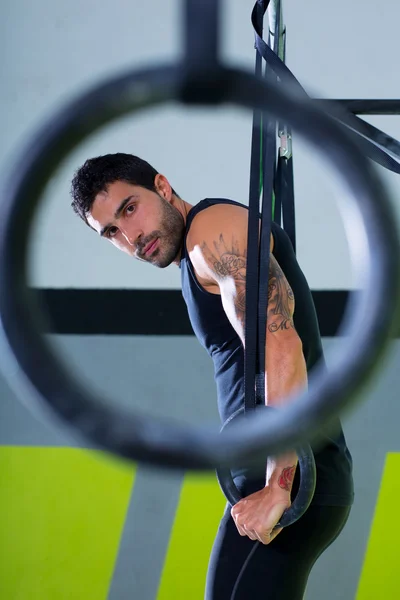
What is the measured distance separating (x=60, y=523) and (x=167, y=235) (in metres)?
1.25

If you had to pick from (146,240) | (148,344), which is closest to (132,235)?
(146,240)

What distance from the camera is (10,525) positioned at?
2.19m

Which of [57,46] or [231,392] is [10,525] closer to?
[231,392]

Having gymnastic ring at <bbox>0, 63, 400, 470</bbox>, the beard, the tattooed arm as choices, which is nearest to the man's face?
the beard

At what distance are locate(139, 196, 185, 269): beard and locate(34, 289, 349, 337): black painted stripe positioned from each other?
3.32 feet

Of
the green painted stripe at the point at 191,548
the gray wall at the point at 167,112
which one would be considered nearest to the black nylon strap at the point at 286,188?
the gray wall at the point at 167,112

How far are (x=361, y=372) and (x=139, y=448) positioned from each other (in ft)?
0.44

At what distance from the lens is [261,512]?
3.49ft

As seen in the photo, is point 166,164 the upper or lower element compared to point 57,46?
lower

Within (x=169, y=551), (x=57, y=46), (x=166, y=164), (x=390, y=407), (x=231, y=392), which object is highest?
(x=57, y=46)

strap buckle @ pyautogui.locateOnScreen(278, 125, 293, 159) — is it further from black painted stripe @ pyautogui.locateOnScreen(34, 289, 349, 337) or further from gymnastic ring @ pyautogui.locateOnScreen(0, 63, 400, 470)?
black painted stripe @ pyautogui.locateOnScreen(34, 289, 349, 337)

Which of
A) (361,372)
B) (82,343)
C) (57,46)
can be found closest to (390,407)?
(82,343)

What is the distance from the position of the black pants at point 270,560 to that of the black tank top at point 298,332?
0.13 feet

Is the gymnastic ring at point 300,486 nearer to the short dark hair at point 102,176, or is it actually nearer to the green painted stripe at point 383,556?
the short dark hair at point 102,176
